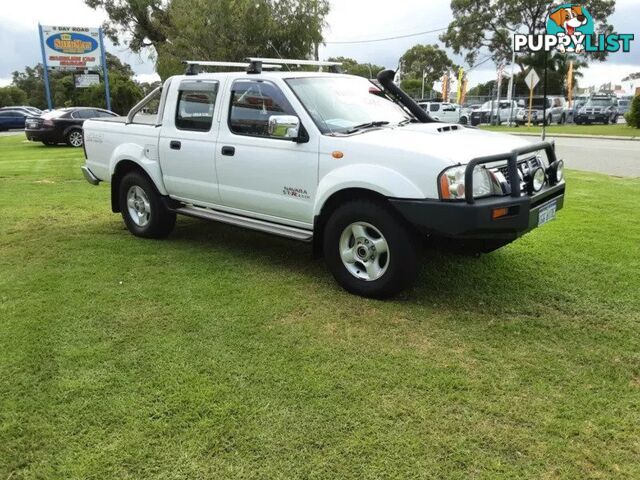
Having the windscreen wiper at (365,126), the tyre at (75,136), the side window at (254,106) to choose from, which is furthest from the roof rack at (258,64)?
the tyre at (75,136)

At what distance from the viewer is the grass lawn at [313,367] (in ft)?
8.54

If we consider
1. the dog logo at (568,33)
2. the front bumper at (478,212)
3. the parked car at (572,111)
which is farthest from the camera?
the dog logo at (568,33)

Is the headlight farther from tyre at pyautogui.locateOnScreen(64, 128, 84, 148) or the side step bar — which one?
tyre at pyautogui.locateOnScreen(64, 128, 84, 148)

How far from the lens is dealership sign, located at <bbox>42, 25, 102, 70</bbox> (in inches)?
1110

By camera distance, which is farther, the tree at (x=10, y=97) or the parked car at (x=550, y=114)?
the tree at (x=10, y=97)

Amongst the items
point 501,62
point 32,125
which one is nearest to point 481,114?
point 501,62

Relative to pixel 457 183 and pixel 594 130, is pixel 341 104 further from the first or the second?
pixel 594 130

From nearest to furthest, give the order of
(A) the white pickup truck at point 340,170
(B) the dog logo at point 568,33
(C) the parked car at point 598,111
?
1. (A) the white pickup truck at point 340,170
2. (C) the parked car at point 598,111
3. (B) the dog logo at point 568,33

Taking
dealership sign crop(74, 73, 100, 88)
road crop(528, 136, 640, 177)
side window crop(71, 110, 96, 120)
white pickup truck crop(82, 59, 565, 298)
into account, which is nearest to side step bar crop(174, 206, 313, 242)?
white pickup truck crop(82, 59, 565, 298)

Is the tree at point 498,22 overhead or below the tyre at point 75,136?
overhead

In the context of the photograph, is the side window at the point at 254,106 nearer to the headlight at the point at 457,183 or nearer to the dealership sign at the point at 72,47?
the headlight at the point at 457,183

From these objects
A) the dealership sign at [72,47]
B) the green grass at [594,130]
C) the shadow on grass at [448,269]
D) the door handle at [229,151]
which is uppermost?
the dealership sign at [72,47]

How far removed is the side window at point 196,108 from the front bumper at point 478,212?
226 cm

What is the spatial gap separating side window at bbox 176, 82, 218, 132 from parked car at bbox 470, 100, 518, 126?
103ft
